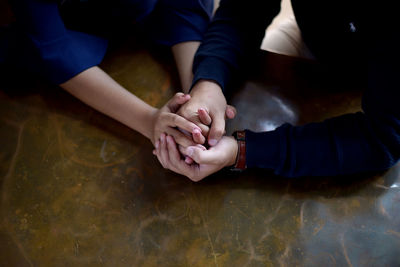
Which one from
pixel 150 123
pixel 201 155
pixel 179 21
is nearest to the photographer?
pixel 201 155

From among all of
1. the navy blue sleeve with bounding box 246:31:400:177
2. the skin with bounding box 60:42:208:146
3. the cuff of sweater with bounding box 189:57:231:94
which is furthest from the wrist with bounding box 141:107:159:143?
the navy blue sleeve with bounding box 246:31:400:177

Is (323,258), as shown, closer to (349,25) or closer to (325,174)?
(325,174)

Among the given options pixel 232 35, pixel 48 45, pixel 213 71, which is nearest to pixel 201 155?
pixel 213 71

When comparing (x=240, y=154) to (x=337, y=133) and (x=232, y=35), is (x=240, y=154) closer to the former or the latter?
(x=337, y=133)

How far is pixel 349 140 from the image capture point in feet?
2.02

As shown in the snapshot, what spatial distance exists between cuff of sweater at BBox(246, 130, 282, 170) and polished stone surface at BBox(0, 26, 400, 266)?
0.14 feet

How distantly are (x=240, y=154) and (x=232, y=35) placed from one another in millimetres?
317

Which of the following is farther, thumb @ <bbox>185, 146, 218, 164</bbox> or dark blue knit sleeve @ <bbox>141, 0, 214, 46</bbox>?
dark blue knit sleeve @ <bbox>141, 0, 214, 46</bbox>

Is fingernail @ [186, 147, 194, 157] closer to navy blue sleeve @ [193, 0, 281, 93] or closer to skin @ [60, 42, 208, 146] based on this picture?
Result: skin @ [60, 42, 208, 146]

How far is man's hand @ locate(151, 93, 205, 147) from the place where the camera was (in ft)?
2.10

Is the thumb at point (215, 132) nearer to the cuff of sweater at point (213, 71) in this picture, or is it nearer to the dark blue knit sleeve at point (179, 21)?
the cuff of sweater at point (213, 71)

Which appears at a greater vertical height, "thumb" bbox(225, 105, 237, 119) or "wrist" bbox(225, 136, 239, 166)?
"thumb" bbox(225, 105, 237, 119)

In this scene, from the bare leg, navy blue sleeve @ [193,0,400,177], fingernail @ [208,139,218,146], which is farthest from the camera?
the bare leg

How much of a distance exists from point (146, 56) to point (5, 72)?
0.40 metres
